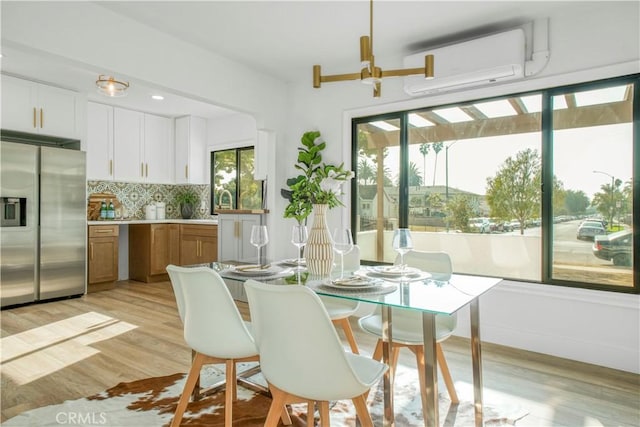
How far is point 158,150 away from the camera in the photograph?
19.8 ft

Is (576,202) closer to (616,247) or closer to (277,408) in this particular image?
(616,247)

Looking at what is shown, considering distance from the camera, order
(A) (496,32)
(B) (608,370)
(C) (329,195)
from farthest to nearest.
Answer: (A) (496,32), (B) (608,370), (C) (329,195)

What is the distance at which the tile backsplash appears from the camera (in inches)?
226

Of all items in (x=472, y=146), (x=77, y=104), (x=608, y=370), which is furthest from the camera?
(x=77, y=104)

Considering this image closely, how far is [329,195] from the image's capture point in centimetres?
212

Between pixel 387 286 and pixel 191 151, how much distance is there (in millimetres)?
5003

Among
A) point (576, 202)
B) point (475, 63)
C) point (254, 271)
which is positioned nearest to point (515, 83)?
point (475, 63)

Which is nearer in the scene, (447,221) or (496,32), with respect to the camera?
(496,32)

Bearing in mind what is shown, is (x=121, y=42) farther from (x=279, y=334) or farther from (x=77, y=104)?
(x=279, y=334)

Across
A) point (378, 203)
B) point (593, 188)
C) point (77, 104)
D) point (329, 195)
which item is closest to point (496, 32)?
point (593, 188)

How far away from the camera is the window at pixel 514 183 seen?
9.27 feet

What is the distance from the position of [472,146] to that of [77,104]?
453cm

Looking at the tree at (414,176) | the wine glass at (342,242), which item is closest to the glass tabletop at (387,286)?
the wine glass at (342,242)

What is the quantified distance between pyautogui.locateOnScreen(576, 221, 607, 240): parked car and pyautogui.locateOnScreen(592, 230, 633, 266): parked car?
0.04 meters
